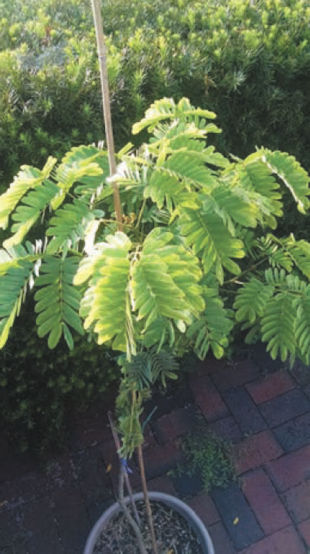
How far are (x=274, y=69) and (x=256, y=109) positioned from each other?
22 cm

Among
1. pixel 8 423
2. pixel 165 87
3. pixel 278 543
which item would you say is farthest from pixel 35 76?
pixel 278 543

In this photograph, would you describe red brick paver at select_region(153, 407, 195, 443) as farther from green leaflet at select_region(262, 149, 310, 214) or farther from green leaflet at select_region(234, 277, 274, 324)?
green leaflet at select_region(262, 149, 310, 214)

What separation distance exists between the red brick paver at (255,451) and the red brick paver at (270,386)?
0.80 feet

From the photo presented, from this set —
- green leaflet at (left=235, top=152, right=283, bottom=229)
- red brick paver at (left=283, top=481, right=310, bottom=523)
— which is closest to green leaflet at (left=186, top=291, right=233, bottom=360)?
green leaflet at (left=235, top=152, right=283, bottom=229)

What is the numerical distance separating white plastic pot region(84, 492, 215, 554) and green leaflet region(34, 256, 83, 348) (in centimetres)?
117

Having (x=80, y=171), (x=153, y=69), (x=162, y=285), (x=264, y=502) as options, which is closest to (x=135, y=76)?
(x=153, y=69)

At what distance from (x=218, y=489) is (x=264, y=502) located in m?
0.24

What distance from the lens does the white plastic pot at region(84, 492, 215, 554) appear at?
2277mm

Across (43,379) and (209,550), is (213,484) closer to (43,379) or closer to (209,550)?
(209,550)

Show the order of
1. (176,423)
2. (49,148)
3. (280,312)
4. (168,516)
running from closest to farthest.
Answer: (280,312) < (49,148) < (168,516) < (176,423)

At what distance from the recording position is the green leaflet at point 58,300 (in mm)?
1469

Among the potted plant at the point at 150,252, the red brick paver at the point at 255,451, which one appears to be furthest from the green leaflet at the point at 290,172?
the red brick paver at the point at 255,451

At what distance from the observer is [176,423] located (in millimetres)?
3072

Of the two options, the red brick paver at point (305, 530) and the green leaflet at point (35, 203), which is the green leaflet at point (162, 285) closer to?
the green leaflet at point (35, 203)
